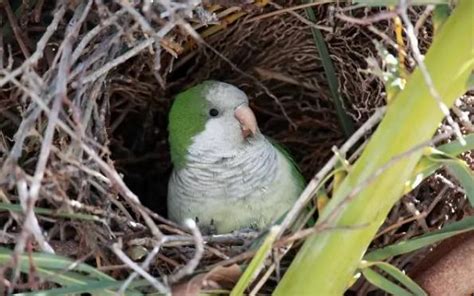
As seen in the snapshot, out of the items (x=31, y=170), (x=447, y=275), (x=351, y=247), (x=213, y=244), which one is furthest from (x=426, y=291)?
(x=31, y=170)

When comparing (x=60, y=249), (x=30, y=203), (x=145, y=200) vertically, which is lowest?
(x=145, y=200)

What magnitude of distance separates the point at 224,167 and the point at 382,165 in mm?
656

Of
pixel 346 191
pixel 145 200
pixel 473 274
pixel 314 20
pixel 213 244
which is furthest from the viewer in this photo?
pixel 145 200

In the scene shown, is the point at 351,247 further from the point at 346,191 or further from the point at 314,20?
the point at 314,20

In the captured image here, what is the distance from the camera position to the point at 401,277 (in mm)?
1591

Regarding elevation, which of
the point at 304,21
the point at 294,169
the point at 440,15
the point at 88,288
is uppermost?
the point at 440,15

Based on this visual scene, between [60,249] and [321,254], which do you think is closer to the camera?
[321,254]

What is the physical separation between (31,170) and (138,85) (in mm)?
449

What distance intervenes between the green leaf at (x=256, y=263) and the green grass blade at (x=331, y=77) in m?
0.73

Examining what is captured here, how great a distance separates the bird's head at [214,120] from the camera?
6.81 feet

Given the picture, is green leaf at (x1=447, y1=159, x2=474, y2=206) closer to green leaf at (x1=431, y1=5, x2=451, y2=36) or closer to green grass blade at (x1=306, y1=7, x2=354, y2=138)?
green leaf at (x1=431, y1=5, x2=451, y2=36)

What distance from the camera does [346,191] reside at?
1.50m

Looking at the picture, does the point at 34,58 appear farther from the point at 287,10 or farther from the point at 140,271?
the point at 287,10

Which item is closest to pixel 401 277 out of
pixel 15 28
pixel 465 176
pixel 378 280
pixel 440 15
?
pixel 378 280
